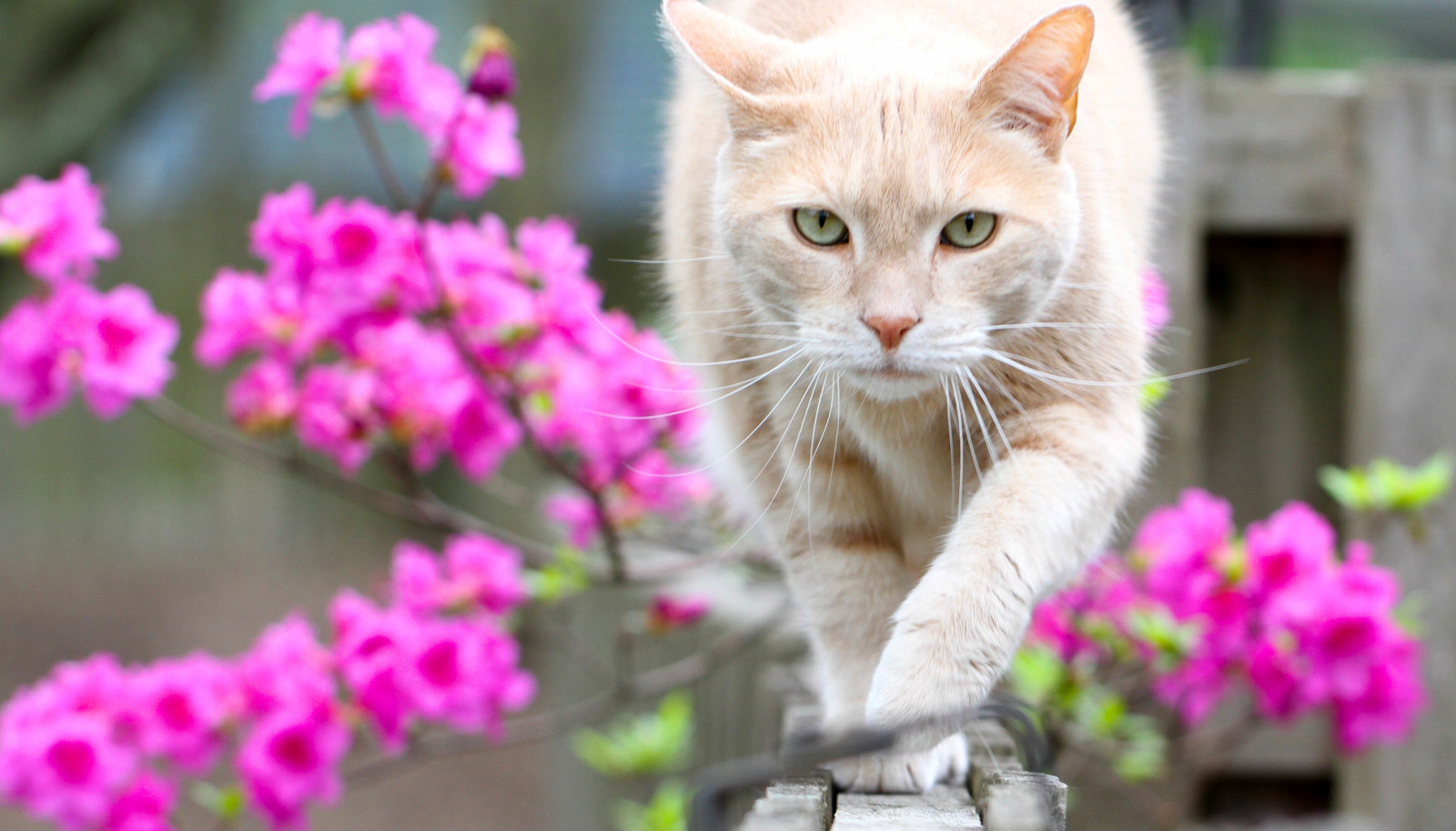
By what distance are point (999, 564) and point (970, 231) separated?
31 centimetres

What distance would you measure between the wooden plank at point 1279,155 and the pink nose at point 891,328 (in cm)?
120

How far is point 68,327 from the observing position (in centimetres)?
175

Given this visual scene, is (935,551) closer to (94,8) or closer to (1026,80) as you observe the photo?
(1026,80)

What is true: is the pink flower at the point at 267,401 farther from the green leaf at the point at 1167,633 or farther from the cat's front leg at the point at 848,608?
the green leaf at the point at 1167,633

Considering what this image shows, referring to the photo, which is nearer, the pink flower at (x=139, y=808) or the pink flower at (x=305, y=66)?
the pink flower at (x=305, y=66)

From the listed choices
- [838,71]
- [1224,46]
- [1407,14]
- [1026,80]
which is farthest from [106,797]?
[1407,14]

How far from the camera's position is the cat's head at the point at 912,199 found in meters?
1.16

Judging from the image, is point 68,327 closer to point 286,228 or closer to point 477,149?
point 286,228

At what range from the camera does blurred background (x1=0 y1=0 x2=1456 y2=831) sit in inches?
172

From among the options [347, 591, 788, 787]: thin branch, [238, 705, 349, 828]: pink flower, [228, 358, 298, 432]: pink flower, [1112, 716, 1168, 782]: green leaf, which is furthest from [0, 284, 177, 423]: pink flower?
[1112, 716, 1168, 782]: green leaf

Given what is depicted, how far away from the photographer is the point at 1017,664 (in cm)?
183

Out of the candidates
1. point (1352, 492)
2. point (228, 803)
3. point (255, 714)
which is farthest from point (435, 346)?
point (1352, 492)

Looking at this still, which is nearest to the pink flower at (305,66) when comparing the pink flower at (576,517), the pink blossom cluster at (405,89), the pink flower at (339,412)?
the pink blossom cluster at (405,89)

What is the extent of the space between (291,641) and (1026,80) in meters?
1.39
